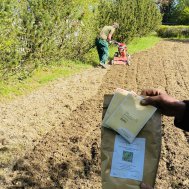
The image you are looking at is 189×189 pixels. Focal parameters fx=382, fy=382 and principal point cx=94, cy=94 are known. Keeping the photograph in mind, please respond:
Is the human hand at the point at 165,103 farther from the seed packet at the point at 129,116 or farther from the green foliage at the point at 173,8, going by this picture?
the green foliage at the point at 173,8

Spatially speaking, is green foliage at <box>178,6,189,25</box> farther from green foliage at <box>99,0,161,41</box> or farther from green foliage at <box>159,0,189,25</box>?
green foliage at <box>99,0,161,41</box>

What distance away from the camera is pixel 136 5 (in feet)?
74.0

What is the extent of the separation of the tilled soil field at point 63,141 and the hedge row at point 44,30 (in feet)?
2.96

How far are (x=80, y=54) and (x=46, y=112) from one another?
22.5ft

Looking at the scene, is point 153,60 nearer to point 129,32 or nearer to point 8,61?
point 129,32

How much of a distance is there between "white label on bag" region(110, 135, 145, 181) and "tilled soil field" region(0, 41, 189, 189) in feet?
7.84

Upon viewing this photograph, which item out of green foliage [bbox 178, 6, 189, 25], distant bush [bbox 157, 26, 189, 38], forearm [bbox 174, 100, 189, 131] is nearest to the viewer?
forearm [bbox 174, 100, 189, 131]

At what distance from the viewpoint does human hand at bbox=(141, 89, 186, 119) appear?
2104 millimetres

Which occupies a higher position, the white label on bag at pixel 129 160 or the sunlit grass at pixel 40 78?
the white label on bag at pixel 129 160

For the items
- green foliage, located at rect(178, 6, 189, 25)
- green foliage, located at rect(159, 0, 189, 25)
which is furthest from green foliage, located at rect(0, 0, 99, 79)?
green foliage, located at rect(159, 0, 189, 25)

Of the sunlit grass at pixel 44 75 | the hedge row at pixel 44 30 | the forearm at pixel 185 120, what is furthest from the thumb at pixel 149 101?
the sunlit grass at pixel 44 75

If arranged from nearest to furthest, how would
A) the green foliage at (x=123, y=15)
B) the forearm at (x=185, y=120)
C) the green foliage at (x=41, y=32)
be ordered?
the forearm at (x=185, y=120) < the green foliage at (x=41, y=32) < the green foliage at (x=123, y=15)

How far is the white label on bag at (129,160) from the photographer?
2.29m

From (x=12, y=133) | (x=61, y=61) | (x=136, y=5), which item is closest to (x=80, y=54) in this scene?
(x=61, y=61)
